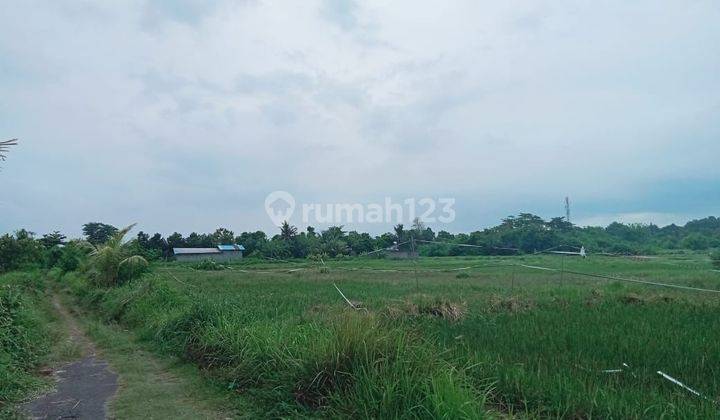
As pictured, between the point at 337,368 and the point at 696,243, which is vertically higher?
the point at 696,243

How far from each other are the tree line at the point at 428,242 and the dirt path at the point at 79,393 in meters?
8.38

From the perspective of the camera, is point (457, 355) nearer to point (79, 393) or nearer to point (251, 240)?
point (79, 393)

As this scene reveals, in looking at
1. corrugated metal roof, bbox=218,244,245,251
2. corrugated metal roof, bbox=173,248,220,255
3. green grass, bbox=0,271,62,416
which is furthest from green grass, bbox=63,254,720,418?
corrugated metal roof, bbox=218,244,245,251

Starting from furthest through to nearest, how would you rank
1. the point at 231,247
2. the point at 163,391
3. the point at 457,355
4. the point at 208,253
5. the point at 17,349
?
the point at 231,247 → the point at 208,253 → the point at 17,349 → the point at 163,391 → the point at 457,355

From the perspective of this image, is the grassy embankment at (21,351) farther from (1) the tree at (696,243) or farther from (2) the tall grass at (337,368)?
(1) the tree at (696,243)

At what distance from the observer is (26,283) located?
18266mm

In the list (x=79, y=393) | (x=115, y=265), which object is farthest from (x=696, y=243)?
(x=79, y=393)

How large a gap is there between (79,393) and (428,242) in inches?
375

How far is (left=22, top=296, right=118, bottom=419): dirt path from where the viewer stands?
482 cm

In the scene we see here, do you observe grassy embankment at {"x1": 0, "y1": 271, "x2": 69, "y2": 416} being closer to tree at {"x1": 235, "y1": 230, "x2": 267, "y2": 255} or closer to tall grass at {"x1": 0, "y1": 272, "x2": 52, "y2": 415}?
tall grass at {"x1": 0, "y1": 272, "x2": 52, "y2": 415}

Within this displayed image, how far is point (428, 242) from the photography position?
1366 centimetres

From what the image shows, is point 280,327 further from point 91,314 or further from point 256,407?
point 91,314

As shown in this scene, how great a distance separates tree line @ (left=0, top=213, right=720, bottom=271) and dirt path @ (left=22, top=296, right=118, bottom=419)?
8378 mm

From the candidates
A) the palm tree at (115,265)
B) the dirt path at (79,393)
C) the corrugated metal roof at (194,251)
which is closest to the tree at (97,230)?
the corrugated metal roof at (194,251)
